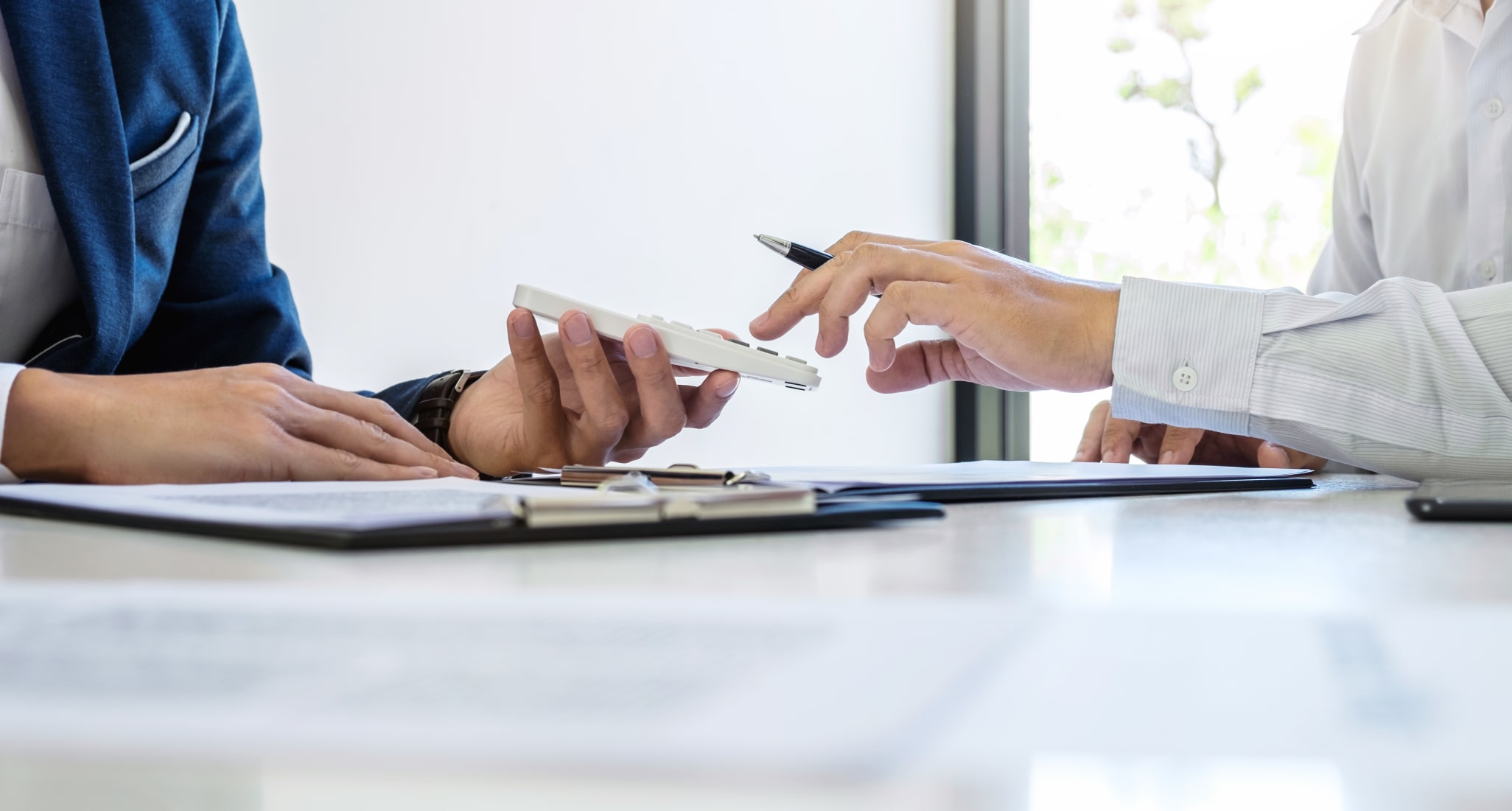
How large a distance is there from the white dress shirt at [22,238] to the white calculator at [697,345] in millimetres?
438

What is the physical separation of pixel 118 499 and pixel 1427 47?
63.1 inches

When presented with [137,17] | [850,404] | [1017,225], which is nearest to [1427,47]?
[1017,225]

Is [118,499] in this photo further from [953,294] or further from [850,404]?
[850,404]

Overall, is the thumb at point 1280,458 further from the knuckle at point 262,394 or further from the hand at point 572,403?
the knuckle at point 262,394

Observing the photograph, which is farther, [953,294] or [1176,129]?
[1176,129]

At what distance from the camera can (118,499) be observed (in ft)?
1.48

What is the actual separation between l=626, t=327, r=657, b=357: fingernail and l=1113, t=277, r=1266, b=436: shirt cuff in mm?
344

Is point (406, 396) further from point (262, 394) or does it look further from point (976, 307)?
point (976, 307)

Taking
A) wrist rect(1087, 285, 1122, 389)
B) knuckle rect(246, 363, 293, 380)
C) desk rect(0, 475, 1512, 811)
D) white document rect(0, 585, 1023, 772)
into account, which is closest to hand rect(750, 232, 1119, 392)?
wrist rect(1087, 285, 1122, 389)

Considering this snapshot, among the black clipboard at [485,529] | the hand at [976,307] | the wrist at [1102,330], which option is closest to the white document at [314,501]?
the black clipboard at [485,529]

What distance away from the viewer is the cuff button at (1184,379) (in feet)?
2.53

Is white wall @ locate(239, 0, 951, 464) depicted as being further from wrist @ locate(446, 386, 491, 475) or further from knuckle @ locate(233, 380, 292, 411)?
knuckle @ locate(233, 380, 292, 411)

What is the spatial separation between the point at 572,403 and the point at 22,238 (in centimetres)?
47

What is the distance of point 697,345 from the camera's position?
0.76m
